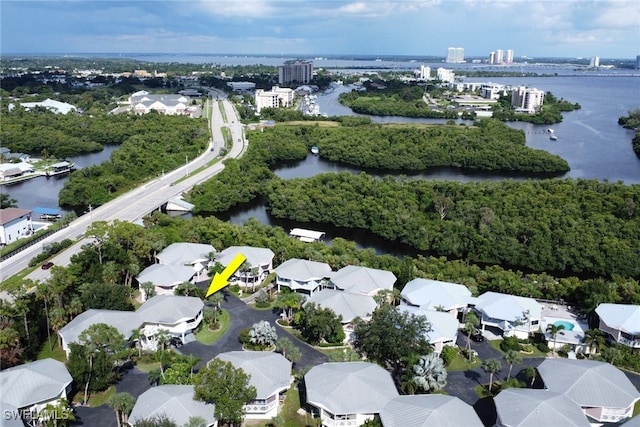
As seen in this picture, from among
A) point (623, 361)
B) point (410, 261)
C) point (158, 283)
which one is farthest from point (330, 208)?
point (623, 361)

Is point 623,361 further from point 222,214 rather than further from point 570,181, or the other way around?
point 222,214

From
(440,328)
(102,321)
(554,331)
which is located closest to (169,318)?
(102,321)

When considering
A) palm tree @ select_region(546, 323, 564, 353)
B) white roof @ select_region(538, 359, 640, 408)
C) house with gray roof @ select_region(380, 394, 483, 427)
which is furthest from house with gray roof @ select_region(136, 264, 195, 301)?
palm tree @ select_region(546, 323, 564, 353)

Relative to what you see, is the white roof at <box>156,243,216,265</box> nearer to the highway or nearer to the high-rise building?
the highway

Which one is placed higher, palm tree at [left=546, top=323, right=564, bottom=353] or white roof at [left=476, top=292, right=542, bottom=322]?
white roof at [left=476, top=292, right=542, bottom=322]

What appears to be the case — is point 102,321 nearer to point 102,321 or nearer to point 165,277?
point 102,321

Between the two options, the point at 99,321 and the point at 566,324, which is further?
the point at 566,324
